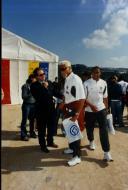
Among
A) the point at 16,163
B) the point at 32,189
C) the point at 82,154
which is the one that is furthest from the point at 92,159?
the point at 32,189

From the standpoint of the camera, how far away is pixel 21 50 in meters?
16.7

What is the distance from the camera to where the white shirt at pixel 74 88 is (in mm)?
6291

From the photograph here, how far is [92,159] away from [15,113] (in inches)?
293

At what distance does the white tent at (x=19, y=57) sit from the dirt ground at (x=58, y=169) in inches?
334

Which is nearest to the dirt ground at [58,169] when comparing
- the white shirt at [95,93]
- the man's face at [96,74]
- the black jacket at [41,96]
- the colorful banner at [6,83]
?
the black jacket at [41,96]

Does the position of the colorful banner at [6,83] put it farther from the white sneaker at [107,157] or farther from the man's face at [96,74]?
the white sneaker at [107,157]

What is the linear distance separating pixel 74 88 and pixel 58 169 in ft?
4.34

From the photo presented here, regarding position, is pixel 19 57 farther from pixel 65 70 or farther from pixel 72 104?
pixel 72 104

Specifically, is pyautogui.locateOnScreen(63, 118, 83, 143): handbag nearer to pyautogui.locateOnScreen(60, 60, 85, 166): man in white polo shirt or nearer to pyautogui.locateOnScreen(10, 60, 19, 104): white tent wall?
pyautogui.locateOnScreen(60, 60, 85, 166): man in white polo shirt

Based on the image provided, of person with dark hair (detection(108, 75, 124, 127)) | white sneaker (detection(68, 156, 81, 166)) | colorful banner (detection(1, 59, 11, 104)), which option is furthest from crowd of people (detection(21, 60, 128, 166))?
colorful banner (detection(1, 59, 11, 104))

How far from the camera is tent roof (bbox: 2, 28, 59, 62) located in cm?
1648

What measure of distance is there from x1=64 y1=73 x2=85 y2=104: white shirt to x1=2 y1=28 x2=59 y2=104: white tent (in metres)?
10.3

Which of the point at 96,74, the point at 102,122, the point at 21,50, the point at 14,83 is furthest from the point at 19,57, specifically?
the point at 102,122

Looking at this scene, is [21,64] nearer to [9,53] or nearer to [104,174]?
[9,53]
